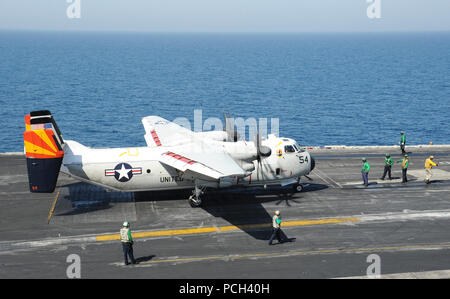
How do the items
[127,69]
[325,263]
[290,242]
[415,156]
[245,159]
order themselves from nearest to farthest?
[325,263] → [290,242] → [245,159] → [415,156] → [127,69]

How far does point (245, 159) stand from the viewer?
1300 inches

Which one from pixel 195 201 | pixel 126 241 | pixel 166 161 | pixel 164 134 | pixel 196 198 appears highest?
pixel 164 134

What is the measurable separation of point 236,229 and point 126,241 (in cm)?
775

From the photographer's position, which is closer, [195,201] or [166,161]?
[166,161]

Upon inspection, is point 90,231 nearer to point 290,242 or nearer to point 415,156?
point 290,242

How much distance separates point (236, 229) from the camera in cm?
2972

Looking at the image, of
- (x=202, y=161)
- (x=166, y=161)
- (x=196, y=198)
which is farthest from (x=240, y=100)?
(x=202, y=161)

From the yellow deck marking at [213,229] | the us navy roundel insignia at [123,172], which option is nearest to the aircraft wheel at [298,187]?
the yellow deck marking at [213,229]

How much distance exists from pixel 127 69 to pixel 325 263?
149 metres

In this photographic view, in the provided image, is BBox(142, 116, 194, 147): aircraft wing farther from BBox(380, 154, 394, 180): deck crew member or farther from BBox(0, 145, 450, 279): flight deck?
BBox(380, 154, 394, 180): deck crew member

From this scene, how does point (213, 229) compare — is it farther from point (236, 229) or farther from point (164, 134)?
point (164, 134)

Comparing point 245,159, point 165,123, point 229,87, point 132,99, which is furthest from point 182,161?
point 229,87

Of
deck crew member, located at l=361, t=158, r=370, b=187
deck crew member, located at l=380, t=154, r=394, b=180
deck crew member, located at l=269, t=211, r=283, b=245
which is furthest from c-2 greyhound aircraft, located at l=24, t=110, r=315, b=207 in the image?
deck crew member, located at l=380, t=154, r=394, b=180

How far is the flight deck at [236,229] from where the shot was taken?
81.3ft
